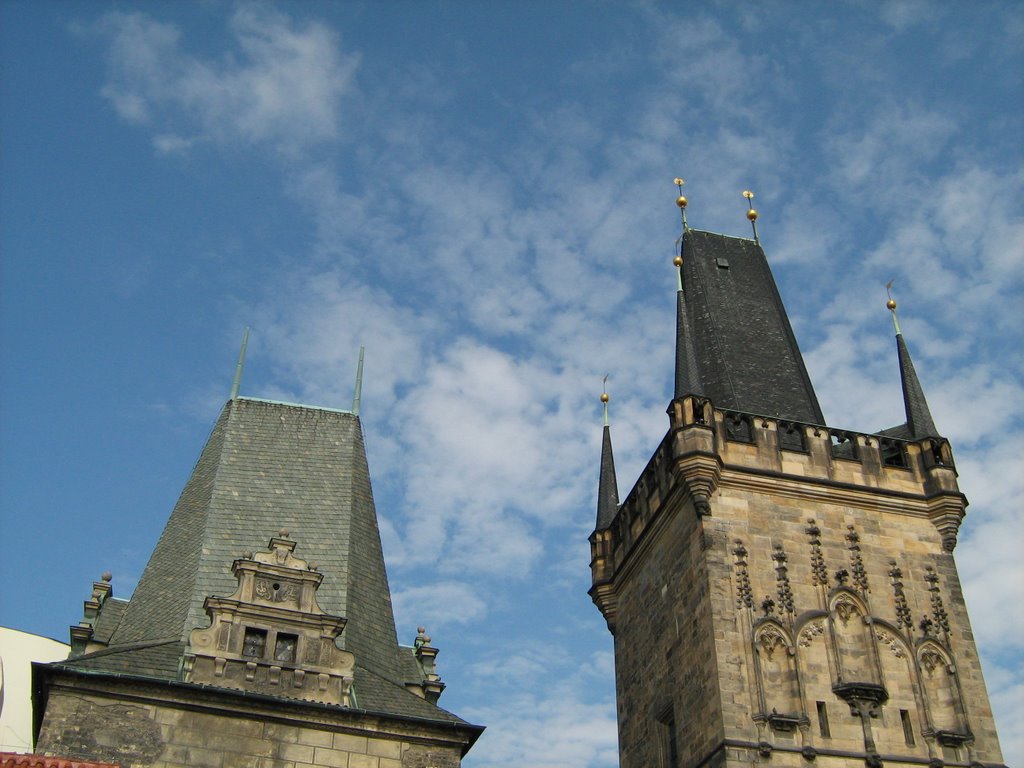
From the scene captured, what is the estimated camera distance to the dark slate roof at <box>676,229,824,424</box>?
23188 mm

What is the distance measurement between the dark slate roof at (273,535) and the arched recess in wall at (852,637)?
6.62m

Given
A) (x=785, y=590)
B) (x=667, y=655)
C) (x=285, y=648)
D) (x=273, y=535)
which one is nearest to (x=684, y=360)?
(x=785, y=590)

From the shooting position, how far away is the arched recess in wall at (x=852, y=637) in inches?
738

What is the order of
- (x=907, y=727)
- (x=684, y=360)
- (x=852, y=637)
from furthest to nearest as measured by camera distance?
(x=684, y=360), (x=852, y=637), (x=907, y=727)

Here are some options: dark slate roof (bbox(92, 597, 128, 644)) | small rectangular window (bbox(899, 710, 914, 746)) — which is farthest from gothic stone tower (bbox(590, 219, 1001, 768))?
dark slate roof (bbox(92, 597, 128, 644))

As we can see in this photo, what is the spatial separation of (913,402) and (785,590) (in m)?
5.82

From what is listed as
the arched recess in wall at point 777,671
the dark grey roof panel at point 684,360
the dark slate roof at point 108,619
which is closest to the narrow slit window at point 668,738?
the arched recess in wall at point 777,671

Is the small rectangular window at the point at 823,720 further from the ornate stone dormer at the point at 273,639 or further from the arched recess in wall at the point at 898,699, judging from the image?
the ornate stone dormer at the point at 273,639

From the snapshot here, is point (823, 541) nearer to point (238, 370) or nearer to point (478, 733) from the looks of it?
point (478, 733)

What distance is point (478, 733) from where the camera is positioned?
16391 mm

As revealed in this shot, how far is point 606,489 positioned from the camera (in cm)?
2588

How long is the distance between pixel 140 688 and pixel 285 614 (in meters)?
2.26

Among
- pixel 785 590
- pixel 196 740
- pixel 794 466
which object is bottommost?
pixel 196 740

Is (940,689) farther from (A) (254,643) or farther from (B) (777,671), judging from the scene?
(A) (254,643)
